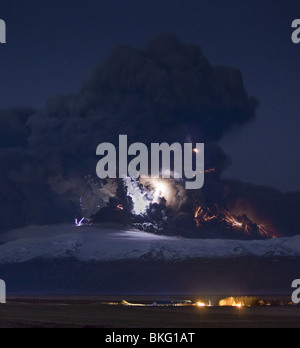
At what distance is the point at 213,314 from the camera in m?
85.0

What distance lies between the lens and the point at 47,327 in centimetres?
6266

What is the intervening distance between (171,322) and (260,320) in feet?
32.9
